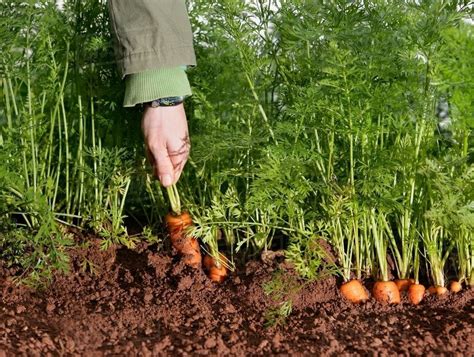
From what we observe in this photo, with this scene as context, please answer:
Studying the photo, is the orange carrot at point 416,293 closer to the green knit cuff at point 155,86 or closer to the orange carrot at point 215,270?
the orange carrot at point 215,270

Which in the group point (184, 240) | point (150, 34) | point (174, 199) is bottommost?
point (184, 240)

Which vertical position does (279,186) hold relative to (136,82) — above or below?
below

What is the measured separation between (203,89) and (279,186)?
0.52 meters

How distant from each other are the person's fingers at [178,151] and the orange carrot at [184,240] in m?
0.38

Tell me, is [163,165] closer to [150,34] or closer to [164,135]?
[164,135]

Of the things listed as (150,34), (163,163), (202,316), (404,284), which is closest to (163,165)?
(163,163)

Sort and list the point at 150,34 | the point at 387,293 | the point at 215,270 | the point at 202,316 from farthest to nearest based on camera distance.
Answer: the point at 215,270 → the point at 387,293 → the point at 202,316 → the point at 150,34

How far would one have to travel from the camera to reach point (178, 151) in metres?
2.45

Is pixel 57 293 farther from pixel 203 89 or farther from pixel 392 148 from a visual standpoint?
pixel 392 148

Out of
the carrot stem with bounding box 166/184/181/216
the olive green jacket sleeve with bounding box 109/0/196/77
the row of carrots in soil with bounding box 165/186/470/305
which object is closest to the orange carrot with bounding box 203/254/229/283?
the row of carrots in soil with bounding box 165/186/470/305

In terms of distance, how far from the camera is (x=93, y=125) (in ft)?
9.52

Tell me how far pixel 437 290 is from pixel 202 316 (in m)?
0.74

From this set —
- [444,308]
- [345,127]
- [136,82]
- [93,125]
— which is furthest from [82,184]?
[444,308]

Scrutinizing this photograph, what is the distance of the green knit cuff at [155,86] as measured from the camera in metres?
2.37
